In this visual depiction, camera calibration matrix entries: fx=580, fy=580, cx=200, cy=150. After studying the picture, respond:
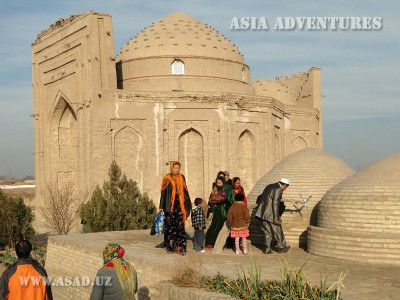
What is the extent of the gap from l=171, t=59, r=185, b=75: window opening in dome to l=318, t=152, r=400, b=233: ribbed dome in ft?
58.5

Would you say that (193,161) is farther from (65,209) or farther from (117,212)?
(117,212)

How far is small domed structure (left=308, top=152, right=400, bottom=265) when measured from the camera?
8.84 meters

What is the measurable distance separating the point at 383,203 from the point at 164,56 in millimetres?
19315

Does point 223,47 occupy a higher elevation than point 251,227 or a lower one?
higher

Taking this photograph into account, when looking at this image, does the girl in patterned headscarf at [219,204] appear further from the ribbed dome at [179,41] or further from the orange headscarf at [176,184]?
the ribbed dome at [179,41]

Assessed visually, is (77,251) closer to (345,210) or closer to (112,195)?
(345,210)

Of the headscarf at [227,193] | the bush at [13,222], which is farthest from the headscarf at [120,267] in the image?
the bush at [13,222]

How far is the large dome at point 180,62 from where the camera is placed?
26.8 meters

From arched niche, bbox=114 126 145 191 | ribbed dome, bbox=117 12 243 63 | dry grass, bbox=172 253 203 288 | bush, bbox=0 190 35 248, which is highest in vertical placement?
ribbed dome, bbox=117 12 243 63

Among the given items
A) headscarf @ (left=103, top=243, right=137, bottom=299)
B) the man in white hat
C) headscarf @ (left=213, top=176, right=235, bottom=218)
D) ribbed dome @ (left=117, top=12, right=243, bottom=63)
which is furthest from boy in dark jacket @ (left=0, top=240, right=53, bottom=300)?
ribbed dome @ (left=117, top=12, right=243, bottom=63)

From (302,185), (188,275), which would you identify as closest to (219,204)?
(302,185)

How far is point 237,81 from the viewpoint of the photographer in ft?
93.0

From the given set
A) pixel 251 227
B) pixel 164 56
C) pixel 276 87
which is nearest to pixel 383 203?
pixel 251 227

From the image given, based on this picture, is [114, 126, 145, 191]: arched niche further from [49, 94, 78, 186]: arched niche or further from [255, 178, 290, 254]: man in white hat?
[255, 178, 290, 254]: man in white hat
